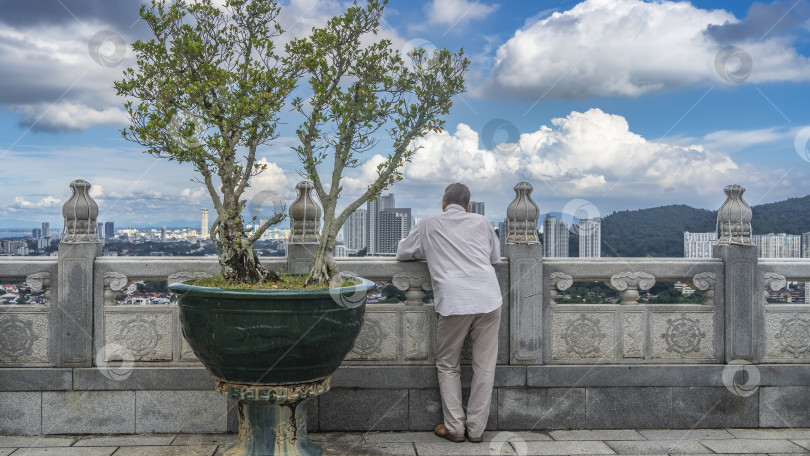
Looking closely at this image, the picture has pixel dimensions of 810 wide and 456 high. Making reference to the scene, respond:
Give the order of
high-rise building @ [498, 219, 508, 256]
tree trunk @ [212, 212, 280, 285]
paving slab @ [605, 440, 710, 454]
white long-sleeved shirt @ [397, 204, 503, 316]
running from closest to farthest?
tree trunk @ [212, 212, 280, 285]
white long-sleeved shirt @ [397, 204, 503, 316]
paving slab @ [605, 440, 710, 454]
high-rise building @ [498, 219, 508, 256]

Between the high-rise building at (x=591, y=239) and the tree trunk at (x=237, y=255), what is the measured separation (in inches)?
112

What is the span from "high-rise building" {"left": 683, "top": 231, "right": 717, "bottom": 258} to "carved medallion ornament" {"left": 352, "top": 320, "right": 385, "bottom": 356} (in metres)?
2.88

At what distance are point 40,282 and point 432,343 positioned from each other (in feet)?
10.6

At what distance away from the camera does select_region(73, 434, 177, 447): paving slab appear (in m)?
4.90

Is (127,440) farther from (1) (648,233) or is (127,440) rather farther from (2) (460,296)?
(1) (648,233)

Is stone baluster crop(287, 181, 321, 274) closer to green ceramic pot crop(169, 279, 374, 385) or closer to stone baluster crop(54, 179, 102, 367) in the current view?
green ceramic pot crop(169, 279, 374, 385)

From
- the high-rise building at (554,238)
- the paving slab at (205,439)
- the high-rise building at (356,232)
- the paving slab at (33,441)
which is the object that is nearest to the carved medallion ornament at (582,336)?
the high-rise building at (554,238)

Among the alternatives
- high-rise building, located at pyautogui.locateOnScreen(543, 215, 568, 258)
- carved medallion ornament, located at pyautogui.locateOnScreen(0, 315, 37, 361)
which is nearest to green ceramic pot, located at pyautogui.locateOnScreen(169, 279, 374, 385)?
carved medallion ornament, located at pyautogui.locateOnScreen(0, 315, 37, 361)

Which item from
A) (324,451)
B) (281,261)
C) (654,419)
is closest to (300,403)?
(324,451)

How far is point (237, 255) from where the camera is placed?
436 cm

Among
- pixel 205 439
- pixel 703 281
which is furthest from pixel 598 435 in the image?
pixel 205 439

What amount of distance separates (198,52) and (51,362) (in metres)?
2.86

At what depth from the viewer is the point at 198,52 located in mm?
4238

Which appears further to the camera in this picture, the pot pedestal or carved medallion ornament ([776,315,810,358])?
carved medallion ornament ([776,315,810,358])
